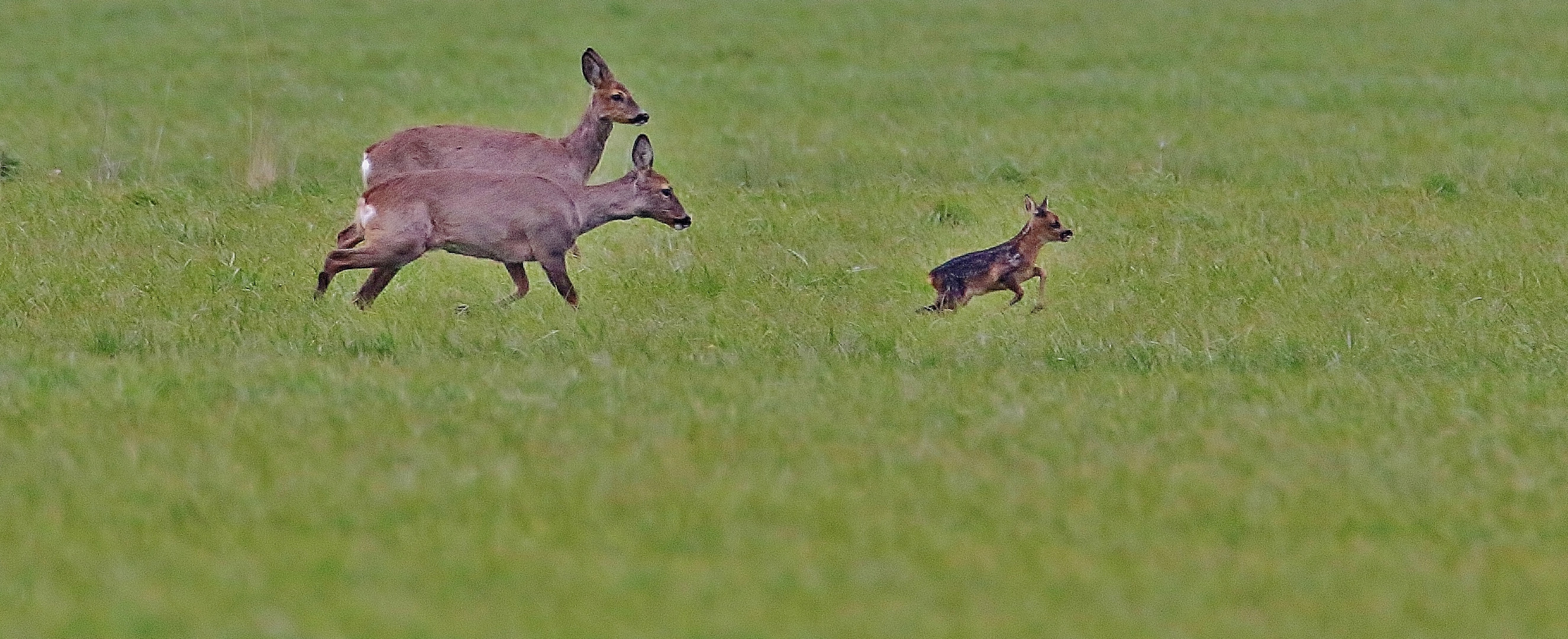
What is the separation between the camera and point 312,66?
1104 inches

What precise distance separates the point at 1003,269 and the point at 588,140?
4.07 metres

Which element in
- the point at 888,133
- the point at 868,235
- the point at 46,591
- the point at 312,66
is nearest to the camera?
the point at 46,591

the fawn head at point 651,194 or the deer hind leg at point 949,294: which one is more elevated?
the fawn head at point 651,194

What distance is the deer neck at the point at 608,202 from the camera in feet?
43.7

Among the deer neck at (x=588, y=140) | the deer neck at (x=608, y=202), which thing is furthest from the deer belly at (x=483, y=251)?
the deer neck at (x=588, y=140)

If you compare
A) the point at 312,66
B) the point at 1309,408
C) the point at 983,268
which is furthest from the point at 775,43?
the point at 1309,408

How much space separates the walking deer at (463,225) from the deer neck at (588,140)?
2621 mm

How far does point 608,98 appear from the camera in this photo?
625 inches

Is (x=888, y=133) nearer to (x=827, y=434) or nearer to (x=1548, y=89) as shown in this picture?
(x=1548, y=89)

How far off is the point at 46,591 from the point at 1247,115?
18991 millimetres

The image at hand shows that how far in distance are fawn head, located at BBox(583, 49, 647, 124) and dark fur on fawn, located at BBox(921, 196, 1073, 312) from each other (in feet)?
11.9

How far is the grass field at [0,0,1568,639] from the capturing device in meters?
6.37

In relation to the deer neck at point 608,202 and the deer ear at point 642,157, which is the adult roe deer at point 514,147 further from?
the deer neck at point 608,202

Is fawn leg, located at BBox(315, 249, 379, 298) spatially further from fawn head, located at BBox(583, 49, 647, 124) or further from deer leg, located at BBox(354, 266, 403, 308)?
fawn head, located at BBox(583, 49, 647, 124)
